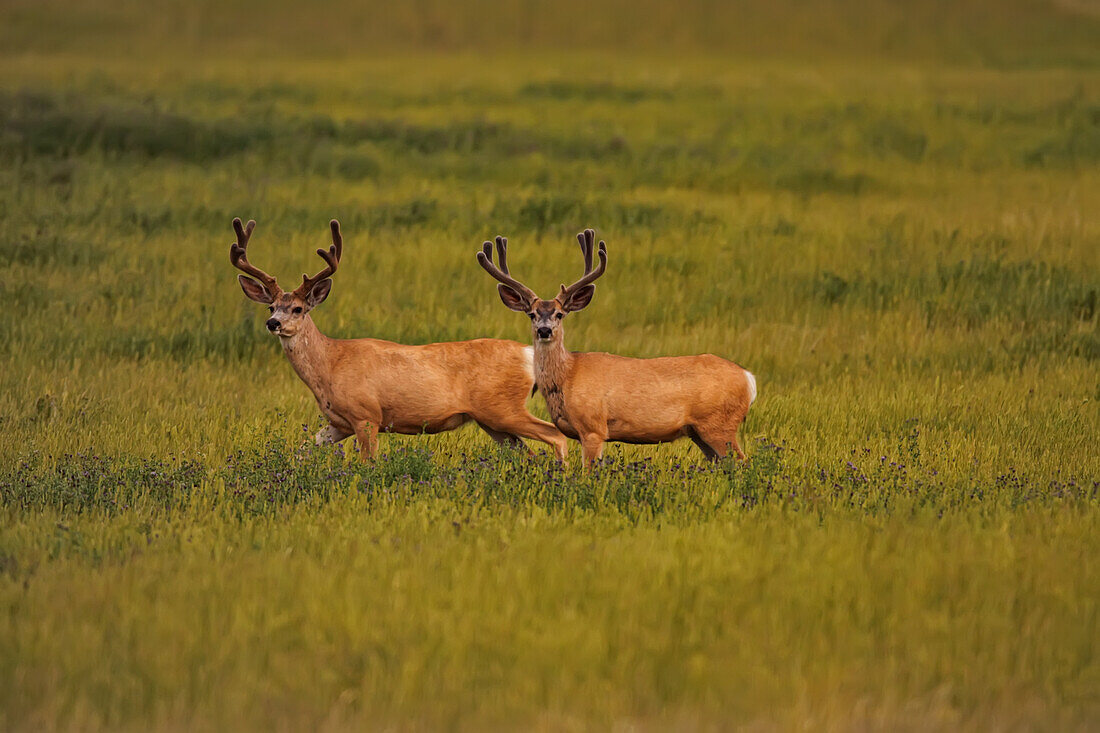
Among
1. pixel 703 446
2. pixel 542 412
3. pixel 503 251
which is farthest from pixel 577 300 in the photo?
pixel 542 412

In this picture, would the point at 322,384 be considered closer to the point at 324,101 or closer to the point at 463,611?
the point at 463,611

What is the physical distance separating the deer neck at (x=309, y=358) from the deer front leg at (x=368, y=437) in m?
0.40

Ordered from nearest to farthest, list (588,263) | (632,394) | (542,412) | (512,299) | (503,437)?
1. (632,394)
2. (512,299)
3. (588,263)
4. (503,437)
5. (542,412)

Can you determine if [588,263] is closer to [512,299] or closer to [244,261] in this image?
[512,299]

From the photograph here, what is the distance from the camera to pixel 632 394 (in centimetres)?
966

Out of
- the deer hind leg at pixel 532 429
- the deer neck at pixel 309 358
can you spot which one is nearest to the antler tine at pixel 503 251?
the deer hind leg at pixel 532 429

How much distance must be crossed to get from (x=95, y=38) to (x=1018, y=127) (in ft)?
97.0

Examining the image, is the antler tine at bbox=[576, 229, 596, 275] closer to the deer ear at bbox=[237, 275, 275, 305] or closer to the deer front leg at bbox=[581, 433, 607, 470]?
the deer front leg at bbox=[581, 433, 607, 470]

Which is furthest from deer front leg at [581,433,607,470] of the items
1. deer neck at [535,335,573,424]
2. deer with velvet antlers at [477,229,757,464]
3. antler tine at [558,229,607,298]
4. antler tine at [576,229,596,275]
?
antler tine at [576,229,596,275]

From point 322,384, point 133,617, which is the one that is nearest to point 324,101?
point 322,384

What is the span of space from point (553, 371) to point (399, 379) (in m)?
1.17

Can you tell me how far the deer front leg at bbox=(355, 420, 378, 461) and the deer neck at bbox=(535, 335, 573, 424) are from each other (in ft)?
4.14

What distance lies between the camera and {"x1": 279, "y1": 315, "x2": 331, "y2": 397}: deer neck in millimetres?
10320

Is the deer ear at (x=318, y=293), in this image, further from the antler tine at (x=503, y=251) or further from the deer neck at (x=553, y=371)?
Answer: the deer neck at (x=553, y=371)
